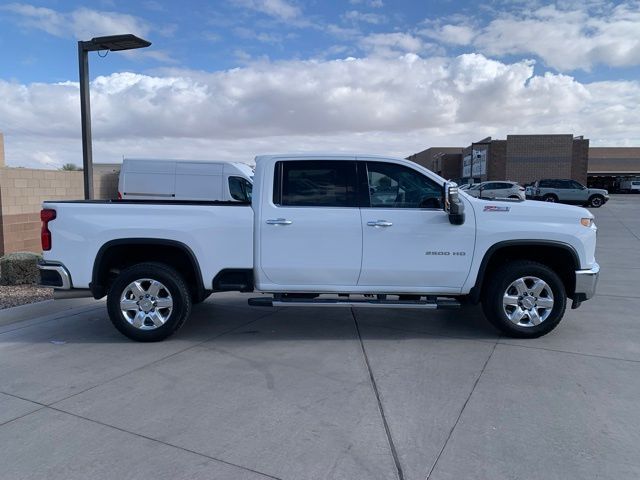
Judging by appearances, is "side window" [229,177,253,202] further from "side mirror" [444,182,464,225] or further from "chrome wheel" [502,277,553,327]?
"chrome wheel" [502,277,553,327]

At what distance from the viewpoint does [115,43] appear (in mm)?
9836

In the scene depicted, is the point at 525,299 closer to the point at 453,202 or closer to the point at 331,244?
the point at 453,202

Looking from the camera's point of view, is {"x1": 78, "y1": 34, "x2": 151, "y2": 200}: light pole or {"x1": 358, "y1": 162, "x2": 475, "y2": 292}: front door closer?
{"x1": 358, "y1": 162, "x2": 475, "y2": 292}: front door

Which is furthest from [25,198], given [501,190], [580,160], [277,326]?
[580,160]

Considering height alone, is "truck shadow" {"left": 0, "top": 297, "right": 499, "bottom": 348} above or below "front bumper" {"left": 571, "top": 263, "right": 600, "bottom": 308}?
below

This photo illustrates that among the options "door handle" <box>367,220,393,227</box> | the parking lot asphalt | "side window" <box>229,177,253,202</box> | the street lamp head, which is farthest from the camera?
"side window" <box>229,177,253,202</box>

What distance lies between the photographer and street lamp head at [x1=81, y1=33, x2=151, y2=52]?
381 inches

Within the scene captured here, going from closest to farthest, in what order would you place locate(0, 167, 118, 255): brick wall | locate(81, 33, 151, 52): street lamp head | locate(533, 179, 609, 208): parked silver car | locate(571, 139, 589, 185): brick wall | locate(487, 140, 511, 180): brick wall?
locate(81, 33, 151, 52): street lamp head
locate(0, 167, 118, 255): brick wall
locate(533, 179, 609, 208): parked silver car
locate(571, 139, 589, 185): brick wall
locate(487, 140, 511, 180): brick wall

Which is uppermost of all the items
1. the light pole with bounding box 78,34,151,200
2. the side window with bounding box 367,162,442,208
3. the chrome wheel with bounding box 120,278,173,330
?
the light pole with bounding box 78,34,151,200

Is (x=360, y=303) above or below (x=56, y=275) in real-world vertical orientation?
below

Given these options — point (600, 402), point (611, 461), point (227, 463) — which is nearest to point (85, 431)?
point (227, 463)

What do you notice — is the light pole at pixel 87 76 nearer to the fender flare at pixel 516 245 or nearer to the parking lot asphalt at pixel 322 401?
the parking lot asphalt at pixel 322 401

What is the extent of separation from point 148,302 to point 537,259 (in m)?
4.39

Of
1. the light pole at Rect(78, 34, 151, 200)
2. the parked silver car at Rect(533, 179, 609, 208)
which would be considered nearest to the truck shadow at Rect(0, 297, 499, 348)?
the light pole at Rect(78, 34, 151, 200)
